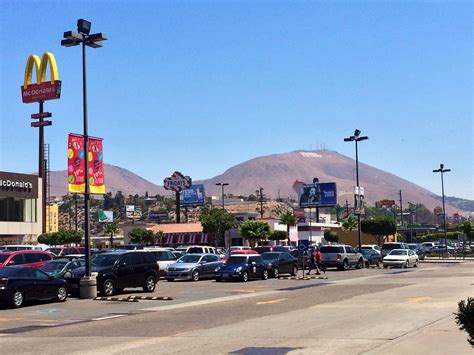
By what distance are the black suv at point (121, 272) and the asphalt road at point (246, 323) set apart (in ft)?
5.19

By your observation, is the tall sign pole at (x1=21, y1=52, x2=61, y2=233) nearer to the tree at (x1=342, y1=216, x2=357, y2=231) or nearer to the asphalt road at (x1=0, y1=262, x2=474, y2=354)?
the tree at (x1=342, y1=216, x2=357, y2=231)

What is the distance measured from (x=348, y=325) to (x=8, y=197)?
51510mm

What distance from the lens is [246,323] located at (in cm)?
1612

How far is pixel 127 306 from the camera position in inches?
838

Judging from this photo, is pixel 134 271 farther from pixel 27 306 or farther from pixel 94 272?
pixel 27 306

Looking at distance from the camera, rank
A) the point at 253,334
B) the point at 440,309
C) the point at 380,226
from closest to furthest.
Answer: the point at 253,334 → the point at 440,309 → the point at 380,226

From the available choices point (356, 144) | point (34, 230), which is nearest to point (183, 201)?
point (34, 230)

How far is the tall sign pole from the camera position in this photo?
228ft

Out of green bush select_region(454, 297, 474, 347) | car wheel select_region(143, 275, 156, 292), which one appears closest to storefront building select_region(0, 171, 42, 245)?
car wheel select_region(143, 275, 156, 292)

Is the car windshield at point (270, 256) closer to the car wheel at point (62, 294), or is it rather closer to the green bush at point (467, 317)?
the car wheel at point (62, 294)

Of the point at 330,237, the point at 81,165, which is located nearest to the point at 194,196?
the point at 330,237

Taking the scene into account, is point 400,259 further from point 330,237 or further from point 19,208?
point 330,237

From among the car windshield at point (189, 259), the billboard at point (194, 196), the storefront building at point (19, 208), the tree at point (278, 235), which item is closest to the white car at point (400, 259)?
the car windshield at point (189, 259)

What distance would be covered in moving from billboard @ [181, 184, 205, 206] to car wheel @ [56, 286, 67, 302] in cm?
8739
